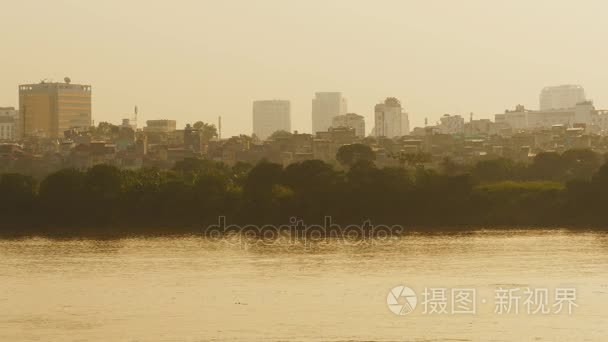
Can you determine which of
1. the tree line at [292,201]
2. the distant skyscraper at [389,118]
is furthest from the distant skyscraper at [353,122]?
the tree line at [292,201]

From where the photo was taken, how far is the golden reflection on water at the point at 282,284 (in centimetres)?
2736

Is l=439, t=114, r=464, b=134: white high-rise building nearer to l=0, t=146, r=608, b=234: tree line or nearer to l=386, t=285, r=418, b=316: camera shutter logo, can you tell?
l=0, t=146, r=608, b=234: tree line

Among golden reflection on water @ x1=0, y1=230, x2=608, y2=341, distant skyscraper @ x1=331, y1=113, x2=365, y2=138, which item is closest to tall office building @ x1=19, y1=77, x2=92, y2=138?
distant skyscraper @ x1=331, y1=113, x2=365, y2=138

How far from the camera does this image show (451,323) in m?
27.7

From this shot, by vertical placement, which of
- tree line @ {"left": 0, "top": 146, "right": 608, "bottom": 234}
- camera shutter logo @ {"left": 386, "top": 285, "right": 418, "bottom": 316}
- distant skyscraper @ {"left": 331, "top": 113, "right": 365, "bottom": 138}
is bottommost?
camera shutter logo @ {"left": 386, "top": 285, "right": 418, "bottom": 316}

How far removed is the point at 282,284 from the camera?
3478 cm

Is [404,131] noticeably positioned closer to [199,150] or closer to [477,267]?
[199,150]

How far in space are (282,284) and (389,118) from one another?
147 metres

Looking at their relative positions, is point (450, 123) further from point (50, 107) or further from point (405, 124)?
point (50, 107)

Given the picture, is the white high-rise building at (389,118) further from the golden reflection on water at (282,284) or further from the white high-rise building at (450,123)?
the golden reflection on water at (282,284)

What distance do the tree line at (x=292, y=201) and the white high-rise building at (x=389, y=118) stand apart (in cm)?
11235

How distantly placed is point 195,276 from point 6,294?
517cm

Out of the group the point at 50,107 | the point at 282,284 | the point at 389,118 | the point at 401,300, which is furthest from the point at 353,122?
the point at 401,300

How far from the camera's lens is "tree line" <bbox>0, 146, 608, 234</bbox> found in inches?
2292
